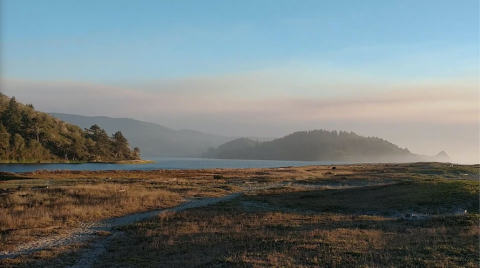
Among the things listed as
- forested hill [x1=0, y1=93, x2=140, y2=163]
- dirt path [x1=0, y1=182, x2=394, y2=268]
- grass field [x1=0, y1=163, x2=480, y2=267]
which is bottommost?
dirt path [x1=0, y1=182, x2=394, y2=268]

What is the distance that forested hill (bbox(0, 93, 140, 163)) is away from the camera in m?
144

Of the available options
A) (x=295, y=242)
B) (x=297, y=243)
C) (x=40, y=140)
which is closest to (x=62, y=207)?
(x=295, y=242)

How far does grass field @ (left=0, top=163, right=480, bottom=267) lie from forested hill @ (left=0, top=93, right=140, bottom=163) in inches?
4827

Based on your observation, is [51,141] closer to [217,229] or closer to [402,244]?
[217,229]

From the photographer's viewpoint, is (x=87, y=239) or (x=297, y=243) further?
(x=87, y=239)

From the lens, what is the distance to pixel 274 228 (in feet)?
74.1

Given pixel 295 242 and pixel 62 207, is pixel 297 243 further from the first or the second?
pixel 62 207

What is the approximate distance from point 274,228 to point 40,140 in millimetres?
166984

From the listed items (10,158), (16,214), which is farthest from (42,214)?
(10,158)

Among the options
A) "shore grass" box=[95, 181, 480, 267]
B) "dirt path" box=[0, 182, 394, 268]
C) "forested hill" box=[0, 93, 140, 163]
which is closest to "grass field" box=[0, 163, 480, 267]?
"shore grass" box=[95, 181, 480, 267]

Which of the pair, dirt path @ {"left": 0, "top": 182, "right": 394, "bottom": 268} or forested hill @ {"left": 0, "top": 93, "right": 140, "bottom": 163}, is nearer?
dirt path @ {"left": 0, "top": 182, "right": 394, "bottom": 268}

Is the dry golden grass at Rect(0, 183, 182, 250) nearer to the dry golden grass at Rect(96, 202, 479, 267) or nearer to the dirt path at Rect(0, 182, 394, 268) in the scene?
the dirt path at Rect(0, 182, 394, 268)

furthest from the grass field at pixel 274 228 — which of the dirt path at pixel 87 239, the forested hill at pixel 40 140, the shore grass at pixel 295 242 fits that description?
the forested hill at pixel 40 140

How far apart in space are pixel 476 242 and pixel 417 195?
728 inches
